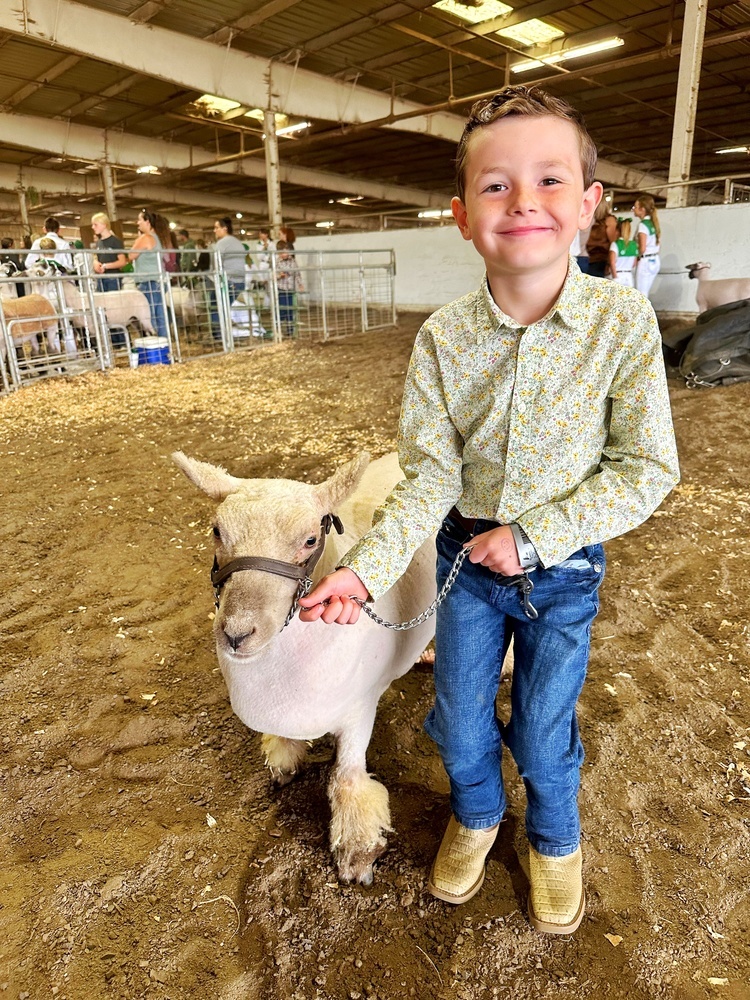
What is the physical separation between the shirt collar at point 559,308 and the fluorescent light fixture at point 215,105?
57.6 feet

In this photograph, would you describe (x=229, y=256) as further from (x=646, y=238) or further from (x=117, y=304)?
(x=646, y=238)

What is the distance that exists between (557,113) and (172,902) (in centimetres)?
218

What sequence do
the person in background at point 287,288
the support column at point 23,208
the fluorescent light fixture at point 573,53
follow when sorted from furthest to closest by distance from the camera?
the support column at point 23,208 → the person in background at point 287,288 → the fluorescent light fixture at point 573,53

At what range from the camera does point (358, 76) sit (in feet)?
48.0

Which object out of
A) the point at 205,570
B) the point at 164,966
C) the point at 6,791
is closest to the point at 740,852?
the point at 164,966

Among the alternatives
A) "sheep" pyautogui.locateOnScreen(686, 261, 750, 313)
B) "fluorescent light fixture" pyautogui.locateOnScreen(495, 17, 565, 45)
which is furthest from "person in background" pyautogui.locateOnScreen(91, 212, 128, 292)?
"sheep" pyautogui.locateOnScreen(686, 261, 750, 313)

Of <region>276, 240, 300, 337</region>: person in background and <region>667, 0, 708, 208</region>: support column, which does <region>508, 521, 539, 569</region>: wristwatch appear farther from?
<region>276, 240, 300, 337</region>: person in background

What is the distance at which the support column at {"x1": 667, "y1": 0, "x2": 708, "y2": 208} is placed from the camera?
929cm

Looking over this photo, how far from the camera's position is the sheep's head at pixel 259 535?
1.55 m

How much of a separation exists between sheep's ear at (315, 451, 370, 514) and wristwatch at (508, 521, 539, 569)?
51 centimetres

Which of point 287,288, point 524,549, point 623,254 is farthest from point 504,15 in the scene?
point 524,549

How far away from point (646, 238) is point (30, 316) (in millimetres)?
7943

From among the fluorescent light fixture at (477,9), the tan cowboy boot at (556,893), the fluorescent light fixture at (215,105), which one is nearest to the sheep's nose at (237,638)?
the tan cowboy boot at (556,893)

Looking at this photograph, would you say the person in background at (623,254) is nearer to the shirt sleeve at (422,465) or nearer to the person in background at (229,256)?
the person in background at (229,256)
